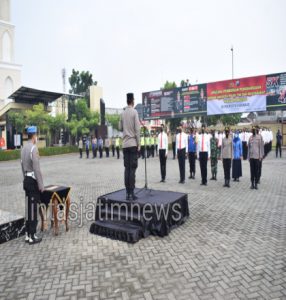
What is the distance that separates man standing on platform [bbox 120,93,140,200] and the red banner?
15.9m

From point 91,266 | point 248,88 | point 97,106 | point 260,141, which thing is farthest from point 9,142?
point 91,266

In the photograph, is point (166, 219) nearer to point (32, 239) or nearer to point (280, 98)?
point (32, 239)

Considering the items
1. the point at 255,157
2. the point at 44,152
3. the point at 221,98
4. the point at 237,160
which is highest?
the point at 221,98

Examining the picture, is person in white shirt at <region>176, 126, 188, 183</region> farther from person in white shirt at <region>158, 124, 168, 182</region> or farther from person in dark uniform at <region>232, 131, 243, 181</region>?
person in dark uniform at <region>232, 131, 243, 181</region>

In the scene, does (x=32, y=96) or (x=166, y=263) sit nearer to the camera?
(x=166, y=263)

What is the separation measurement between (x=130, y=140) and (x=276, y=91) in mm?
16059

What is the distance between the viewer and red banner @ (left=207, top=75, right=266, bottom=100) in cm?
1905

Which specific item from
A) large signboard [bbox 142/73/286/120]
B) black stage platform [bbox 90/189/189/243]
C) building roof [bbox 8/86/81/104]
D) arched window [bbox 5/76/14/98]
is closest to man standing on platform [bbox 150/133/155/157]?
large signboard [bbox 142/73/286/120]

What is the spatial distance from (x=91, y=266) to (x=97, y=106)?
37.1 meters

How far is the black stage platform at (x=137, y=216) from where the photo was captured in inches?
199

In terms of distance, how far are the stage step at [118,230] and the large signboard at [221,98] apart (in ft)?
54.7

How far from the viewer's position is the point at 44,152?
27.4 m

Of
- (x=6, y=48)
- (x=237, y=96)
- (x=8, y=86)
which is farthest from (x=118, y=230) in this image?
(x=6, y=48)

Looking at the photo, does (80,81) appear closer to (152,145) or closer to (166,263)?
(152,145)
